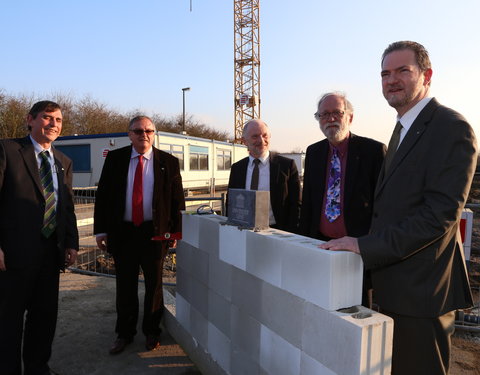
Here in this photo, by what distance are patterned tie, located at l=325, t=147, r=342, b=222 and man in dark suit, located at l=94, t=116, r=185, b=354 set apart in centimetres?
151

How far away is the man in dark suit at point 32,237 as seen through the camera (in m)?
2.60

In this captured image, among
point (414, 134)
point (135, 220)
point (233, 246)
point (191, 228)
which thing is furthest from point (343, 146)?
point (135, 220)

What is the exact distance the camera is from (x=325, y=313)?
1.65m

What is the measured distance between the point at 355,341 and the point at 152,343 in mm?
2430

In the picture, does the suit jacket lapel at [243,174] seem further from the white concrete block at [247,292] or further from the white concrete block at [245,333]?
the white concrete block at [245,333]

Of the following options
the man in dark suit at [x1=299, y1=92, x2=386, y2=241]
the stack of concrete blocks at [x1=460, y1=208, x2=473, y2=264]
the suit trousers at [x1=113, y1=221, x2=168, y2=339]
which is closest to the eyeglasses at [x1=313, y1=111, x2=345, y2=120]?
the man in dark suit at [x1=299, y1=92, x2=386, y2=241]

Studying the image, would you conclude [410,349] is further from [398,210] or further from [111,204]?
[111,204]

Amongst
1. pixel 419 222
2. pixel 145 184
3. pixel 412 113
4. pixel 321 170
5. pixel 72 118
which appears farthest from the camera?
pixel 72 118

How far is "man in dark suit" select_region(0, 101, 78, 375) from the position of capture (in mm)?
2596

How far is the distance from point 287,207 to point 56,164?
2012 mm

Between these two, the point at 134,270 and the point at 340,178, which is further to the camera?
the point at 134,270

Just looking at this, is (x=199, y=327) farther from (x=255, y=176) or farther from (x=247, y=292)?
(x=255, y=176)

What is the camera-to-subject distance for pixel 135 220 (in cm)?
331

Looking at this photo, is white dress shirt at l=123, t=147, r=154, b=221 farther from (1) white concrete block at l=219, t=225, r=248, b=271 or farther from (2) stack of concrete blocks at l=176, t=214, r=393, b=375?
(1) white concrete block at l=219, t=225, r=248, b=271
